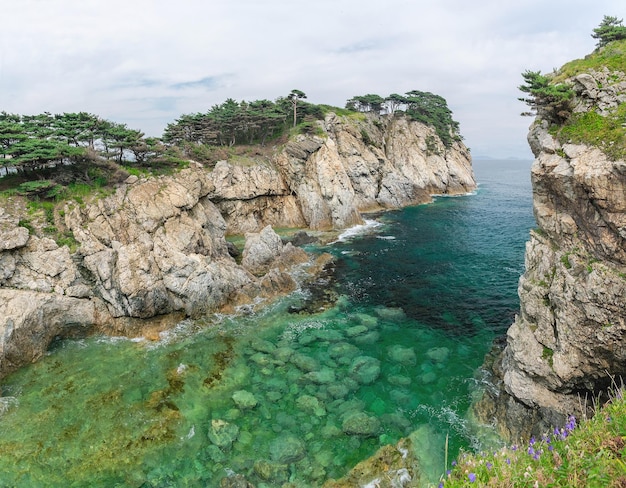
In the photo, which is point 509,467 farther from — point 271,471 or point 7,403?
point 7,403

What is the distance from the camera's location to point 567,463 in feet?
18.6

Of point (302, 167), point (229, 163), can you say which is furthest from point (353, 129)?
point (229, 163)

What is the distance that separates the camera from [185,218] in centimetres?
3569

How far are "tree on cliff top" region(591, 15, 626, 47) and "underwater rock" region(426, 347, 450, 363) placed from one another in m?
20.9

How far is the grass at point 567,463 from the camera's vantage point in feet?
16.8

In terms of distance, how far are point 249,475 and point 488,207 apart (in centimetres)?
7344

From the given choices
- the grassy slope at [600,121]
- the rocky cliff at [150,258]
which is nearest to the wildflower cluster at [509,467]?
the grassy slope at [600,121]

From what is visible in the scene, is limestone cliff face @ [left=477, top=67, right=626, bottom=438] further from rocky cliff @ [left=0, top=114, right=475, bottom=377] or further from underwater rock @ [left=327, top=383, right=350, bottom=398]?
rocky cliff @ [left=0, top=114, right=475, bottom=377]

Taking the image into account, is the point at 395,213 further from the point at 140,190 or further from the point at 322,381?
the point at 322,381

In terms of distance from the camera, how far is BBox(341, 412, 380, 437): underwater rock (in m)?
16.7

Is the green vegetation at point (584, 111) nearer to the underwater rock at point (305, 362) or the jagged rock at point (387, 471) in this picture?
the jagged rock at point (387, 471)

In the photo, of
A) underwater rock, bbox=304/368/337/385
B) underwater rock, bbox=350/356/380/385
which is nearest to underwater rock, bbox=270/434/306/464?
underwater rock, bbox=304/368/337/385

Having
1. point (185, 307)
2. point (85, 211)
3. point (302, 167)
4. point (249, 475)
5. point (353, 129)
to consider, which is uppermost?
point (353, 129)

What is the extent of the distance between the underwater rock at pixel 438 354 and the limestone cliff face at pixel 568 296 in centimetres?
407
